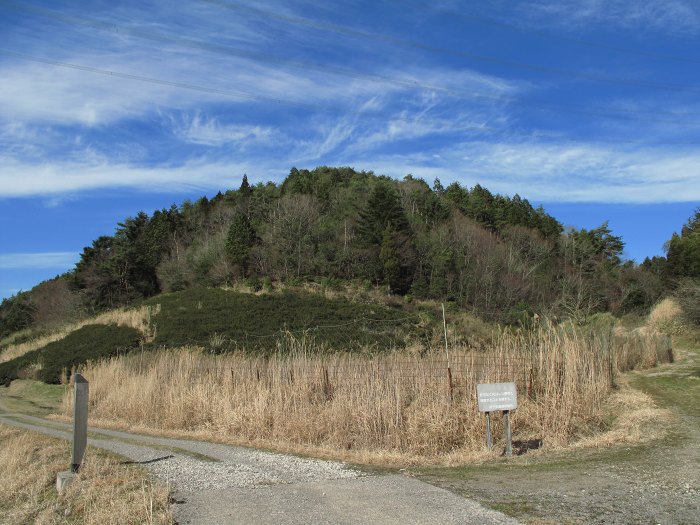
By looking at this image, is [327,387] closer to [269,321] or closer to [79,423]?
[79,423]

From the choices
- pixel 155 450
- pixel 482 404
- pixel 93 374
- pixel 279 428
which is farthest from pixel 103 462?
pixel 93 374

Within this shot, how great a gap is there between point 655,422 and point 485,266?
4879cm

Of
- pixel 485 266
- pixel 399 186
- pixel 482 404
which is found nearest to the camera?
pixel 482 404

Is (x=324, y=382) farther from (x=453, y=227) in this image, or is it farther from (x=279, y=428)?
(x=453, y=227)

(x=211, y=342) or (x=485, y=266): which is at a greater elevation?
(x=485, y=266)

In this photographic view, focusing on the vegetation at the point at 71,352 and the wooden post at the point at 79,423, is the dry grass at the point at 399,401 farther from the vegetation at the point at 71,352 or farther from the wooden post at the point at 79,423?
the vegetation at the point at 71,352

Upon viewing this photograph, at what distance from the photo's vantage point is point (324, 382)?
492 inches

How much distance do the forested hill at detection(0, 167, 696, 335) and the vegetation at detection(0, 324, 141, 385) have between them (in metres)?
14.6

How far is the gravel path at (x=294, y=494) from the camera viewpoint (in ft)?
17.0

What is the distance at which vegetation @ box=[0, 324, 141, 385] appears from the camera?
31058 mm

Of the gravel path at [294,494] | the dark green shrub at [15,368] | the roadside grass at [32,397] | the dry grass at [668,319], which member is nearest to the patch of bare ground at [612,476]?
the gravel path at [294,494]

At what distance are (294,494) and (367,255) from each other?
48403mm

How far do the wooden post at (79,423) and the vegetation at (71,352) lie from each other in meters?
23.8

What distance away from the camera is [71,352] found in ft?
113
